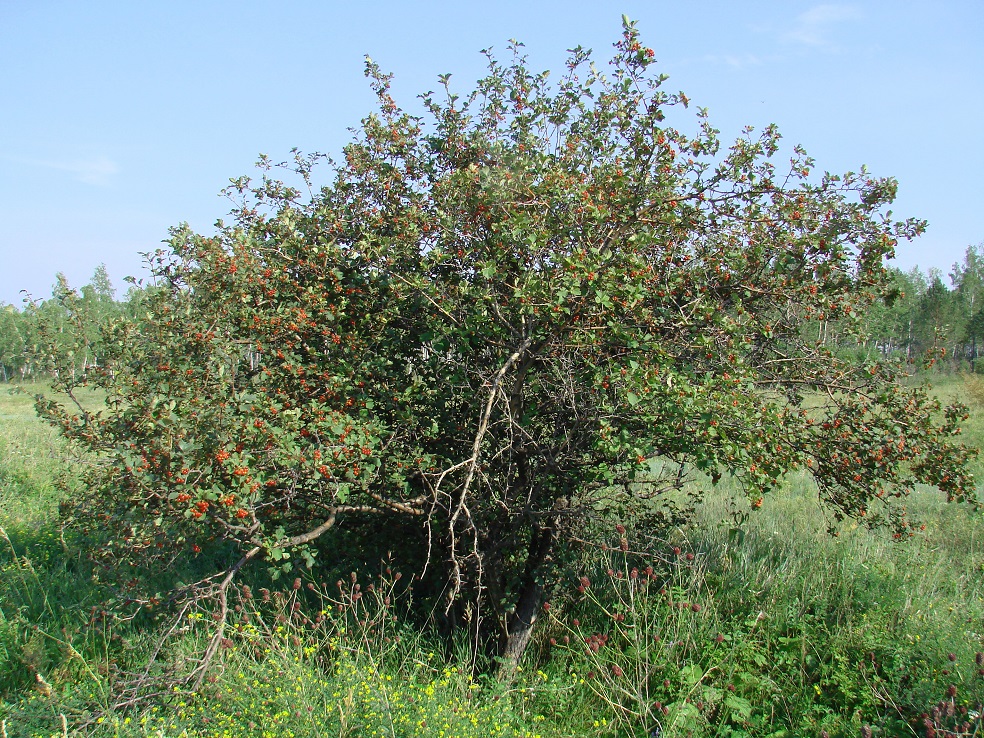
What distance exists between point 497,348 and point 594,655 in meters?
1.95

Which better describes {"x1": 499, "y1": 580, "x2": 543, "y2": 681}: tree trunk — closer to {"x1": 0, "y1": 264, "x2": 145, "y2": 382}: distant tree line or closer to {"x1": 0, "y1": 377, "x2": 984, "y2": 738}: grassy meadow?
{"x1": 0, "y1": 377, "x2": 984, "y2": 738}: grassy meadow

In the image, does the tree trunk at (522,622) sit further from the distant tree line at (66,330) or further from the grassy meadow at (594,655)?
the distant tree line at (66,330)

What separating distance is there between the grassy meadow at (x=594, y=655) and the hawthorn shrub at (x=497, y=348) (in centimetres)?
52

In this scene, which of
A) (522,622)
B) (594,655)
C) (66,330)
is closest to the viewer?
(66,330)

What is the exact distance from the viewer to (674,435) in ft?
12.0

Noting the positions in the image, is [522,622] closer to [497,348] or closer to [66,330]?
[497,348]

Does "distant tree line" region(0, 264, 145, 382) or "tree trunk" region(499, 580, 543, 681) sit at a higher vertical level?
"distant tree line" region(0, 264, 145, 382)

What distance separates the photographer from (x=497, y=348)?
427 cm

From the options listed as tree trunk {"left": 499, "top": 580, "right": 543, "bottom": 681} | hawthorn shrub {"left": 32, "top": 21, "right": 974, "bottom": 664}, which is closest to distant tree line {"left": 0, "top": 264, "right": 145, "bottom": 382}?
hawthorn shrub {"left": 32, "top": 21, "right": 974, "bottom": 664}

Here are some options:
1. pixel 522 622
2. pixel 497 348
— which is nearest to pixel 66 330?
pixel 497 348

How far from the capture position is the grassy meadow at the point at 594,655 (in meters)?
3.54

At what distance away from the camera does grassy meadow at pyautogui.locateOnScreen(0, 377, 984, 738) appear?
354cm

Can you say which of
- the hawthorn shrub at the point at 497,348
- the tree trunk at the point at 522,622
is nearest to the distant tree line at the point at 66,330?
the hawthorn shrub at the point at 497,348

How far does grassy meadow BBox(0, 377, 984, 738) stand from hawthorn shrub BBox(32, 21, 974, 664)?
1.71 ft
